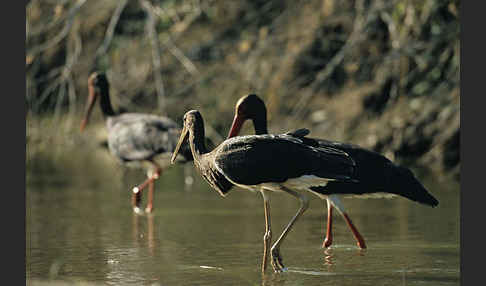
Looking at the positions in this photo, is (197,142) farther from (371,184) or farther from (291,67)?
(291,67)

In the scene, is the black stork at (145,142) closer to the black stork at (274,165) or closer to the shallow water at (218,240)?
the shallow water at (218,240)

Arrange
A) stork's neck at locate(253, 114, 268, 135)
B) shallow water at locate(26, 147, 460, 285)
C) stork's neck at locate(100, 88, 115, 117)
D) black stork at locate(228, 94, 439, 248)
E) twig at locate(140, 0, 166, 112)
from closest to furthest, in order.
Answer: shallow water at locate(26, 147, 460, 285)
black stork at locate(228, 94, 439, 248)
stork's neck at locate(253, 114, 268, 135)
twig at locate(140, 0, 166, 112)
stork's neck at locate(100, 88, 115, 117)

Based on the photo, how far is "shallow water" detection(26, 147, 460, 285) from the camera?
686 centimetres

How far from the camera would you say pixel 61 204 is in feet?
39.0

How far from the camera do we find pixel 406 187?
8188mm

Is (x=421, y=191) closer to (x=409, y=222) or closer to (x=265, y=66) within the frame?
(x=409, y=222)

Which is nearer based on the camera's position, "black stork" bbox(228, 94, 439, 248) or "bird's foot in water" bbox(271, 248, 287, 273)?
"bird's foot in water" bbox(271, 248, 287, 273)

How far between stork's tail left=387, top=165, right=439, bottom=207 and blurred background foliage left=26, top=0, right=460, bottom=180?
5.13m

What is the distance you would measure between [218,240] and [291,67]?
28.3ft

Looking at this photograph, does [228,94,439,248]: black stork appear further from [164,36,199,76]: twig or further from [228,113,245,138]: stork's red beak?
[164,36,199,76]: twig

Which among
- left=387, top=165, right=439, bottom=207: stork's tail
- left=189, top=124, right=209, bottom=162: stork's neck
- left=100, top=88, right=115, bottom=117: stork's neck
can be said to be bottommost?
left=387, top=165, right=439, bottom=207: stork's tail

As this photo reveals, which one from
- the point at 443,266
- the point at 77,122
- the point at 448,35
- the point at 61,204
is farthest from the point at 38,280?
the point at 77,122

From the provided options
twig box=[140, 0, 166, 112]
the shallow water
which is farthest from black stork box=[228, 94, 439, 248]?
twig box=[140, 0, 166, 112]

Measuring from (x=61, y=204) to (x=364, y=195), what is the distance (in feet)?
16.2
